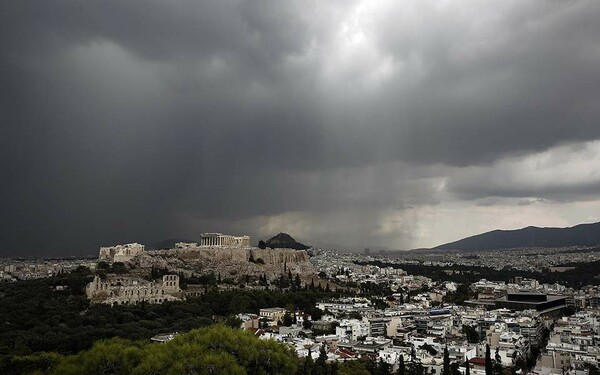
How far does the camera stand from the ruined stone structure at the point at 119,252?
6212 cm

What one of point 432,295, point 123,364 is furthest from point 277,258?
point 123,364

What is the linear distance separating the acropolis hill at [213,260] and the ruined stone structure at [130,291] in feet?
25.1

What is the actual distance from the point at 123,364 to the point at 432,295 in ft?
168

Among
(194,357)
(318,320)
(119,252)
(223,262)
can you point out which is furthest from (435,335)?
(119,252)

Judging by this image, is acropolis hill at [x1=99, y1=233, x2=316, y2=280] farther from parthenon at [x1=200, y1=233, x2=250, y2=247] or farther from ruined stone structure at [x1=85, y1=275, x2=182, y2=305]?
ruined stone structure at [x1=85, y1=275, x2=182, y2=305]

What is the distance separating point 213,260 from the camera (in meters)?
67.1

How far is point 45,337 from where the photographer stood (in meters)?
27.1

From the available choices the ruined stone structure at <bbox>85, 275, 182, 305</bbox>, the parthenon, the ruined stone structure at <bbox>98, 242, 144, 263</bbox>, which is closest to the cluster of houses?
the ruined stone structure at <bbox>85, 275, 182, 305</bbox>

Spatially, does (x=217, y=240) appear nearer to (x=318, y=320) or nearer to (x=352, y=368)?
(x=318, y=320)

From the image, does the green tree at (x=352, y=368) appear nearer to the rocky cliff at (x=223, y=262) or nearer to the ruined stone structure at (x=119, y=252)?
the rocky cliff at (x=223, y=262)

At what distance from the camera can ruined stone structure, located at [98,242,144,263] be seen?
204 ft

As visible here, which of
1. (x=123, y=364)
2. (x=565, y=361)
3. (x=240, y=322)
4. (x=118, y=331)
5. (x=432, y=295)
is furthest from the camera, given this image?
(x=432, y=295)

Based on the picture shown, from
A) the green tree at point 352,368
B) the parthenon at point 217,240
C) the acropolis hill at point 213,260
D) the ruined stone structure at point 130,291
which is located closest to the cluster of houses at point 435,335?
the green tree at point 352,368

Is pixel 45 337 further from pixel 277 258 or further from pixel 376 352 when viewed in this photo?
pixel 277 258
